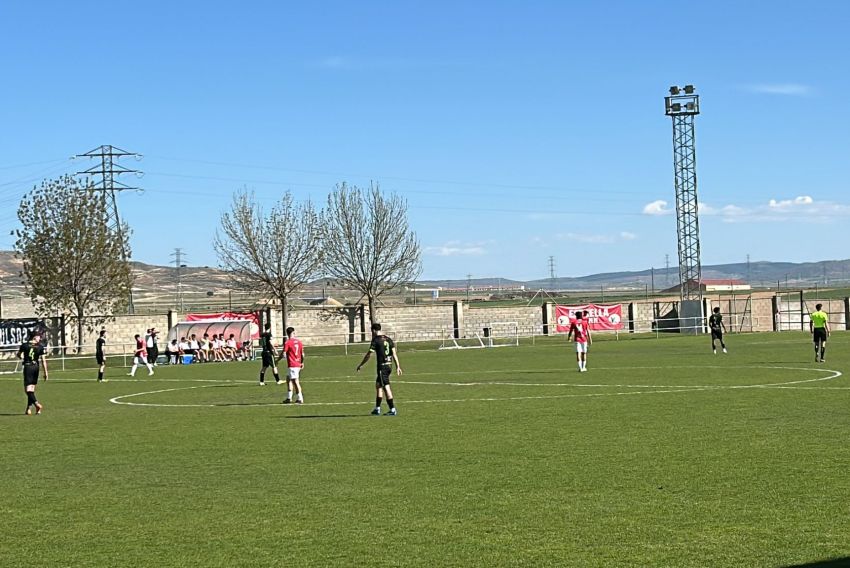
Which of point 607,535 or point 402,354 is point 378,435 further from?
point 402,354

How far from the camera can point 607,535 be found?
1089cm


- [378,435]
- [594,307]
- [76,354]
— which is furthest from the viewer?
[594,307]

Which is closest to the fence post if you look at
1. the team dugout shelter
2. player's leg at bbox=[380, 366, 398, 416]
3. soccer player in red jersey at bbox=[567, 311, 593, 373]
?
the team dugout shelter

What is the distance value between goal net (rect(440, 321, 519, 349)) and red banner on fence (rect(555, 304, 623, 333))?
2834mm

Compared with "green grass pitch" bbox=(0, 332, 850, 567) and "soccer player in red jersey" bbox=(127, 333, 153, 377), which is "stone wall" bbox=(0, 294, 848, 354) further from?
"green grass pitch" bbox=(0, 332, 850, 567)

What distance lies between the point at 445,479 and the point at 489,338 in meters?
50.4

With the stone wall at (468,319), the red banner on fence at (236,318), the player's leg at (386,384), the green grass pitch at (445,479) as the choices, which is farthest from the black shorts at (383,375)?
the stone wall at (468,319)

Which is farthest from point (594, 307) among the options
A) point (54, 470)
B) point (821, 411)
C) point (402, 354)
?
point (54, 470)

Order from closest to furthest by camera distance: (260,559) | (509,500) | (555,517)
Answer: (260,559) < (555,517) < (509,500)

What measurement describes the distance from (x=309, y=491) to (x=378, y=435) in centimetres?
590

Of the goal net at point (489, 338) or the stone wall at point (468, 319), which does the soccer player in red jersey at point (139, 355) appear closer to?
the goal net at point (489, 338)

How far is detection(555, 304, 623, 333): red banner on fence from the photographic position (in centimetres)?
7388

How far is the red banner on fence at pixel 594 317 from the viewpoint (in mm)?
73875

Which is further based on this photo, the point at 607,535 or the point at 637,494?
the point at 637,494
